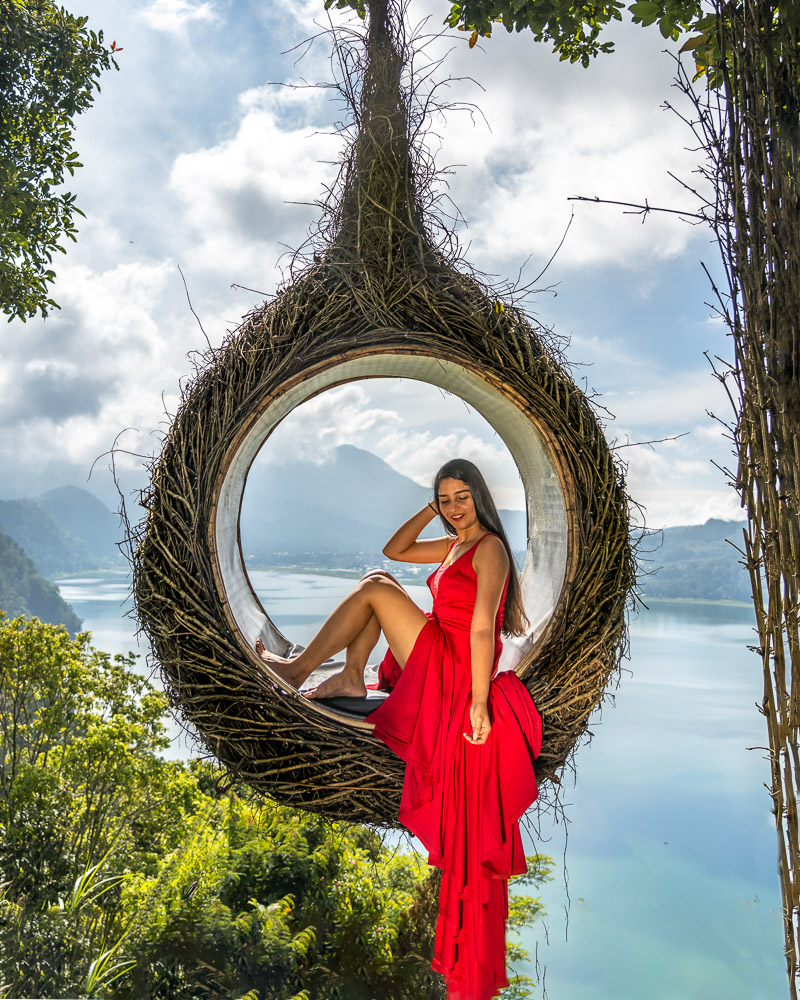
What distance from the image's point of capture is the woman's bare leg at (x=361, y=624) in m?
2.10

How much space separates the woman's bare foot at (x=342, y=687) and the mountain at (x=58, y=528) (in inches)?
327

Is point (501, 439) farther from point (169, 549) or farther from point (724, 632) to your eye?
point (724, 632)

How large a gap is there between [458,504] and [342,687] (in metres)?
0.69

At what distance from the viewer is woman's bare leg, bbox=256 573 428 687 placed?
2.10 m

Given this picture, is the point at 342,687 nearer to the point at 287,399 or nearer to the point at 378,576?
the point at 378,576

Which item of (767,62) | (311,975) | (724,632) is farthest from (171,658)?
(311,975)

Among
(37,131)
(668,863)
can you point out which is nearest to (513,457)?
(37,131)

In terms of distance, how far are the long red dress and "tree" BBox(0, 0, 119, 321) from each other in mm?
2575

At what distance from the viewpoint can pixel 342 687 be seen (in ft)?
7.19

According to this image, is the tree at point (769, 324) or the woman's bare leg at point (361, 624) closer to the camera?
the tree at point (769, 324)

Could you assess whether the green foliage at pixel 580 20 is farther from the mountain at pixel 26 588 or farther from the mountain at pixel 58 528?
the mountain at pixel 26 588

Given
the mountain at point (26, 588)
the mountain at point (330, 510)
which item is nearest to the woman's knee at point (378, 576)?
the mountain at point (330, 510)

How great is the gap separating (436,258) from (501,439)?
0.77 meters

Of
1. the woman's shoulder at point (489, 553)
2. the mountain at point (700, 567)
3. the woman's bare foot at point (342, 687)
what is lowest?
the woman's bare foot at point (342, 687)
